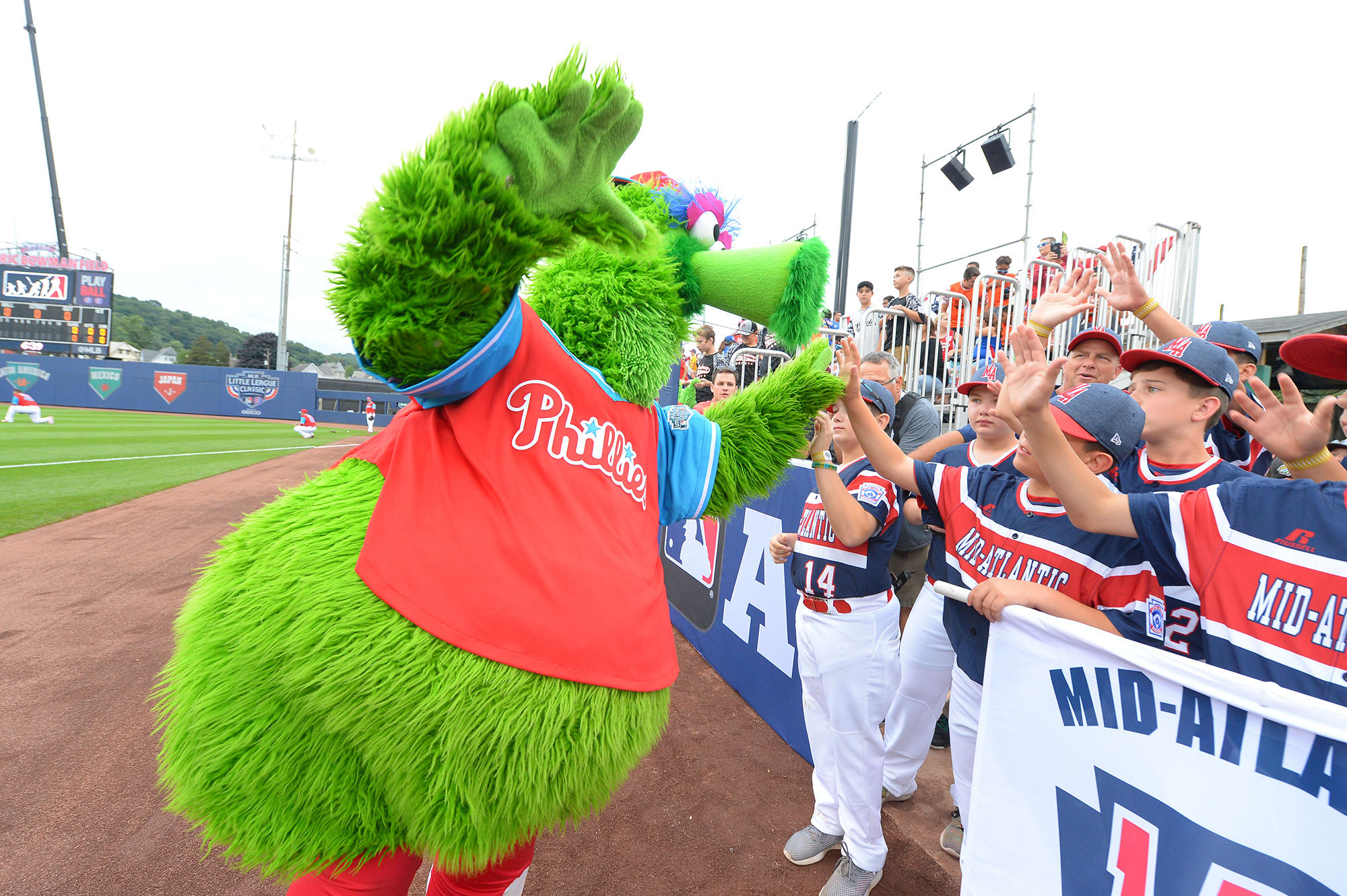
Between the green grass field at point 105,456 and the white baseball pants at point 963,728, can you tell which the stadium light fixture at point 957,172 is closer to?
the white baseball pants at point 963,728

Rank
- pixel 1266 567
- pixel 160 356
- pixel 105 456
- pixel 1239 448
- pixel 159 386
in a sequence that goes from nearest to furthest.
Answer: pixel 1266 567, pixel 1239 448, pixel 105 456, pixel 159 386, pixel 160 356

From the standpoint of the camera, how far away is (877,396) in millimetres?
2793

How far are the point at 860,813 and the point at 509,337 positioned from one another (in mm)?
2085

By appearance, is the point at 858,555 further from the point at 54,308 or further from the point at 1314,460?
the point at 54,308

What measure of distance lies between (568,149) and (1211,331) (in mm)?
2932

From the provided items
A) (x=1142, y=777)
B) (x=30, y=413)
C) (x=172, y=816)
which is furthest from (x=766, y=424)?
(x=30, y=413)

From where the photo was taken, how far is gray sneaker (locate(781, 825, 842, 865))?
243cm

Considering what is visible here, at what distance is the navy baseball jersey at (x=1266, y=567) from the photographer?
132 cm

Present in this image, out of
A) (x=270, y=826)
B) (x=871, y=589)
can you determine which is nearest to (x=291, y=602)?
(x=270, y=826)

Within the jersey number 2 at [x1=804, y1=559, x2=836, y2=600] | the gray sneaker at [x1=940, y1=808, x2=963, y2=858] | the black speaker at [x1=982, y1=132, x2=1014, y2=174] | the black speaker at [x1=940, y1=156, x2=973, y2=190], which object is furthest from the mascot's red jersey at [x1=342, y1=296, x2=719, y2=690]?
the black speaker at [x1=940, y1=156, x2=973, y2=190]

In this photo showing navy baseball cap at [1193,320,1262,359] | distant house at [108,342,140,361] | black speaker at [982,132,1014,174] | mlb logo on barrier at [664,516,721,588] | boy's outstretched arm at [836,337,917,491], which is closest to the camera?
boy's outstretched arm at [836,337,917,491]

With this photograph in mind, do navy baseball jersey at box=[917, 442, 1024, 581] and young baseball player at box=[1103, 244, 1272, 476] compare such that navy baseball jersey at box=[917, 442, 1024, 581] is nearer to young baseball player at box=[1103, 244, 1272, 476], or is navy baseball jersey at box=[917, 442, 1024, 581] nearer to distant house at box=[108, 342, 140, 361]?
young baseball player at box=[1103, 244, 1272, 476]

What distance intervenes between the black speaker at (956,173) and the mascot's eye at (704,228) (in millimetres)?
7586

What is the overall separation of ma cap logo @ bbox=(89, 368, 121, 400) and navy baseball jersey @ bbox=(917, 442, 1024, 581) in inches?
1331
